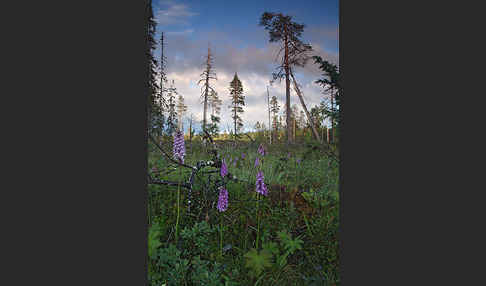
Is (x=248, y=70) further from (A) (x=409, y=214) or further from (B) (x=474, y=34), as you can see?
(A) (x=409, y=214)

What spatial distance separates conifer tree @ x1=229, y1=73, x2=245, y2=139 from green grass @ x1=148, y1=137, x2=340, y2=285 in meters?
0.22

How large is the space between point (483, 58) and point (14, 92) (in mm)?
1686

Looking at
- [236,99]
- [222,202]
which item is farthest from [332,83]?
[222,202]

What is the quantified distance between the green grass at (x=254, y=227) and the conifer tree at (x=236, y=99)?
0.72ft

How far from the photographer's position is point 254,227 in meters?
1.32

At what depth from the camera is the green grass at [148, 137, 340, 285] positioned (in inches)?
44.3

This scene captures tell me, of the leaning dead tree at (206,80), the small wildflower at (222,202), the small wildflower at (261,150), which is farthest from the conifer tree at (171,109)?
the small wildflower at (261,150)

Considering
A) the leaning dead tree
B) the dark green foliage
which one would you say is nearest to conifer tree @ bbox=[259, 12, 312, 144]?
the dark green foliage

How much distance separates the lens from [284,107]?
158cm

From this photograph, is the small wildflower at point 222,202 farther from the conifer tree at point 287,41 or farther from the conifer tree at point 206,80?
the conifer tree at point 287,41

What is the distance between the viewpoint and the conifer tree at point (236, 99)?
1.54 m

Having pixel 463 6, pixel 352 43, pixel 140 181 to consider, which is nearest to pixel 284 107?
pixel 352 43

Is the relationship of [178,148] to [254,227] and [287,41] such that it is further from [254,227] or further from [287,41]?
[287,41]

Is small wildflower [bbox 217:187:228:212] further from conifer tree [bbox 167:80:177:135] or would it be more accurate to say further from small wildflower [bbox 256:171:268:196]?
conifer tree [bbox 167:80:177:135]
